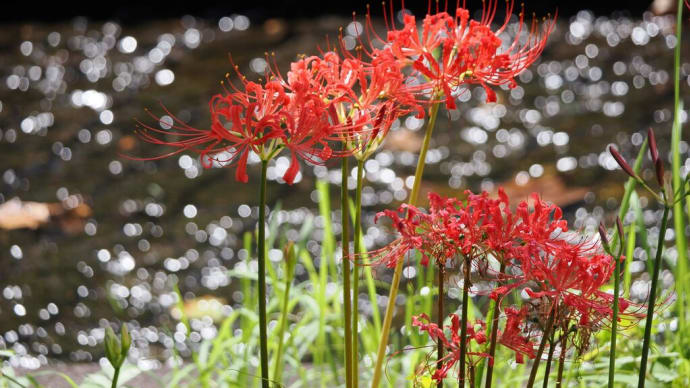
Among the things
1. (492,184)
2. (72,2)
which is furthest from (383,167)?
(72,2)

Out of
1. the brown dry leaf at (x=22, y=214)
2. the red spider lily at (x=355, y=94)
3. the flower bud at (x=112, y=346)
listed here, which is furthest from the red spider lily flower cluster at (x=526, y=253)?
the brown dry leaf at (x=22, y=214)

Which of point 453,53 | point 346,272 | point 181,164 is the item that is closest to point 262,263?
point 346,272

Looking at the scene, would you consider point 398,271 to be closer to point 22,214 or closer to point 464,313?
point 464,313

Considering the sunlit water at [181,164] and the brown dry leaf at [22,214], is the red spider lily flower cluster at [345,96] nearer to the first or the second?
the sunlit water at [181,164]

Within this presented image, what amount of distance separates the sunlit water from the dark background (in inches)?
24.8

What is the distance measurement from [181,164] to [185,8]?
293 cm

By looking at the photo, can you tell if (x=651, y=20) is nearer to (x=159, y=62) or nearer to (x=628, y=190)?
(x=159, y=62)

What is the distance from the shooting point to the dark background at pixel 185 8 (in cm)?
670

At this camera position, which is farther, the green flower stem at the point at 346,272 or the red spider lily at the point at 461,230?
the green flower stem at the point at 346,272

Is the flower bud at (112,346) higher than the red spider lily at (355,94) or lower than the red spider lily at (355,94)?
lower

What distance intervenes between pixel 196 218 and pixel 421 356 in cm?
183

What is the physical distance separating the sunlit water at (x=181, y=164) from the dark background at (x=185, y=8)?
0.63 meters

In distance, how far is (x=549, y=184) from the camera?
3.79 meters

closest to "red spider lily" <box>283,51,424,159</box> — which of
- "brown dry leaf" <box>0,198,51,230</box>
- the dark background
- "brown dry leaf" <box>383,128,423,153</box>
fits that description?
"brown dry leaf" <box>0,198,51,230</box>
